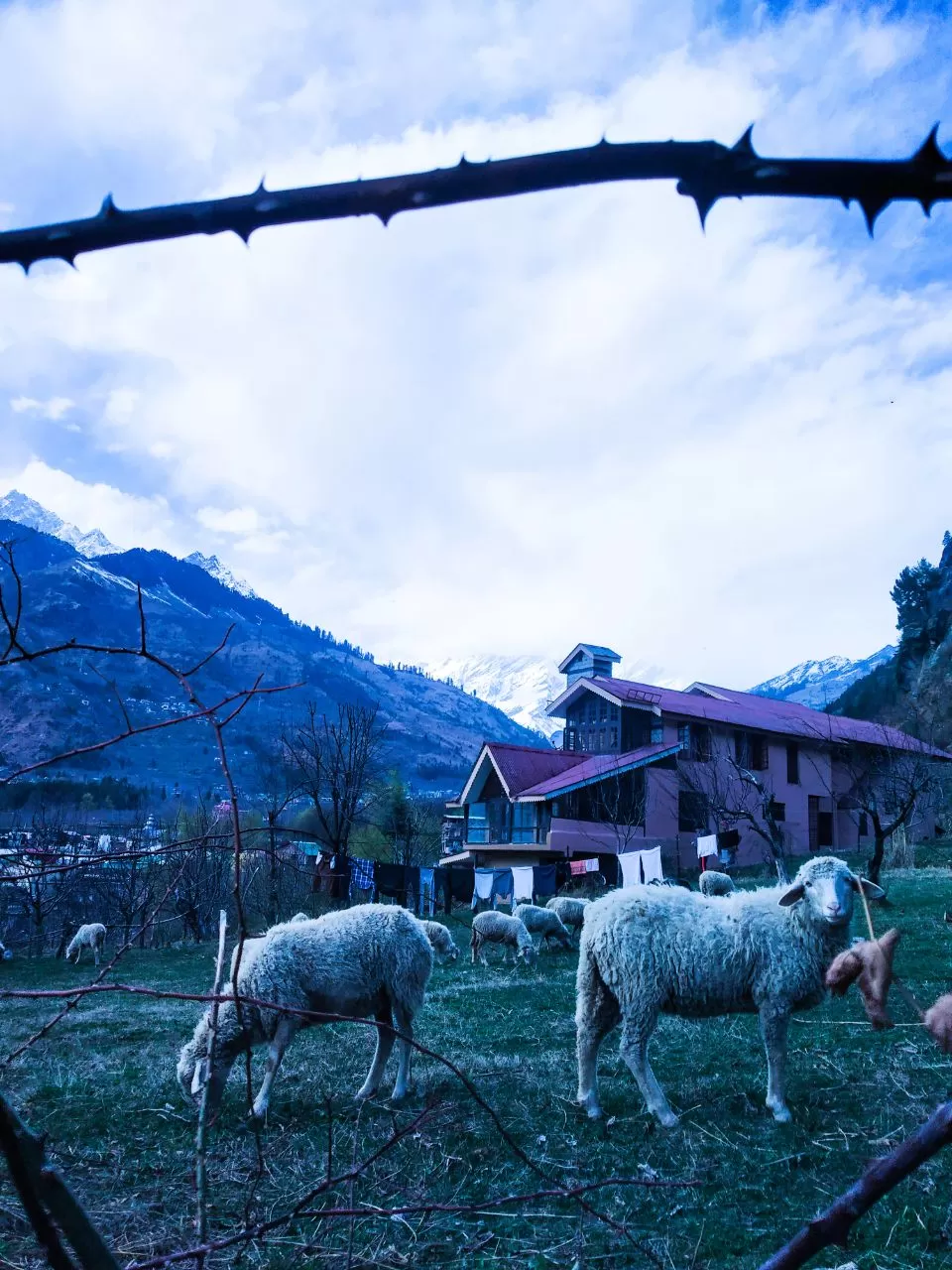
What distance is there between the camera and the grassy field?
14.3 feet

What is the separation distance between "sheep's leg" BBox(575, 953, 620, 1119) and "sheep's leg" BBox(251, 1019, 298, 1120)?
7.74 feet

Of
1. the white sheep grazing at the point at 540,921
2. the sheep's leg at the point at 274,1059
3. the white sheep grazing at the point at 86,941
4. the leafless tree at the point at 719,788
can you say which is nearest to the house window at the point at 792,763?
the leafless tree at the point at 719,788

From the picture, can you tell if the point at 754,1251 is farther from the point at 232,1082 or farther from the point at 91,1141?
the point at 232,1082

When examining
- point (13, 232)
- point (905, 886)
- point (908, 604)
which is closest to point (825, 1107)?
point (13, 232)

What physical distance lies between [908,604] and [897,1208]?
5820 cm

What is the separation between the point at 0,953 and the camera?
71.9ft

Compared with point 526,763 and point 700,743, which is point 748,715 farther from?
point 526,763

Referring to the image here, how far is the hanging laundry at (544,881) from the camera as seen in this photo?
2759 cm

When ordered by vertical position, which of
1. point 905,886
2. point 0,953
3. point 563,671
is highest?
point 563,671

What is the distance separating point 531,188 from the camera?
573mm

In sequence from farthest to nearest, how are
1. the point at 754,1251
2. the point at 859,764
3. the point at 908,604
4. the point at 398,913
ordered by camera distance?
the point at 908,604 → the point at 859,764 → the point at 398,913 → the point at 754,1251

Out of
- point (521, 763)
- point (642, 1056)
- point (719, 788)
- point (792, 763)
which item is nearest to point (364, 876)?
point (521, 763)

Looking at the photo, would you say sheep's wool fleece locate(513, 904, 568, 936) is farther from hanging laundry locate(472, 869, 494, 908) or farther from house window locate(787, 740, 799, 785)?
house window locate(787, 740, 799, 785)

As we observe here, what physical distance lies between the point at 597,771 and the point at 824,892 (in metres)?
23.9
